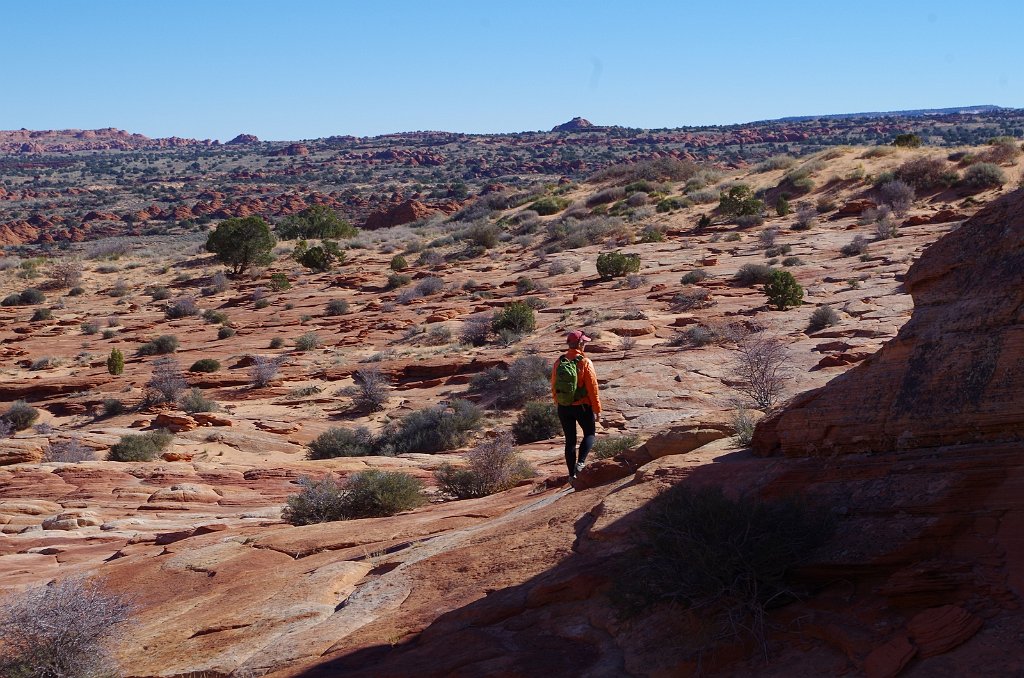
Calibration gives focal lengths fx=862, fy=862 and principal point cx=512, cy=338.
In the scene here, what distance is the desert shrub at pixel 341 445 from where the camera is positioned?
1362cm

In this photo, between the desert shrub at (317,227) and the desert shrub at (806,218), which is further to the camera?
the desert shrub at (317,227)

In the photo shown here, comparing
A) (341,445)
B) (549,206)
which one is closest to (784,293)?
(341,445)

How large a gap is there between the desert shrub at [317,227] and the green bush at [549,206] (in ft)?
35.1

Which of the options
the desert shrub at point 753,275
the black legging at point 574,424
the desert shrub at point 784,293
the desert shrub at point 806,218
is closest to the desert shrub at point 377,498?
the black legging at point 574,424

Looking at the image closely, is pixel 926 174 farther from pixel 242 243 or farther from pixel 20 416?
pixel 20 416

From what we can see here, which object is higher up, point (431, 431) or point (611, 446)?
point (611, 446)

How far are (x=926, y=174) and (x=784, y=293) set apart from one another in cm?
1649

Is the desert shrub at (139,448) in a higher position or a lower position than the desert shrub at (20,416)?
higher

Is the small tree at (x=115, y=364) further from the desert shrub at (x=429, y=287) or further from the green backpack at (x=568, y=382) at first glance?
the green backpack at (x=568, y=382)

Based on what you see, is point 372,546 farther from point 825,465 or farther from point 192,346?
point 192,346

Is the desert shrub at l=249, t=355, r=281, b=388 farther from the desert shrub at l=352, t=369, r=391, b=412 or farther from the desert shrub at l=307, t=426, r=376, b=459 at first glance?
the desert shrub at l=307, t=426, r=376, b=459

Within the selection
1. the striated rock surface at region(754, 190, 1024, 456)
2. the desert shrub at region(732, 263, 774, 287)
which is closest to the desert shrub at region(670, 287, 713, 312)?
the desert shrub at region(732, 263, 774, 287)

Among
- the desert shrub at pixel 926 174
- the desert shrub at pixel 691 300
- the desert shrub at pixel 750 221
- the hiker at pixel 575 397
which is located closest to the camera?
the hiker at pixel 575 397

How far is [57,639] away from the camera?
5422 millimetres
